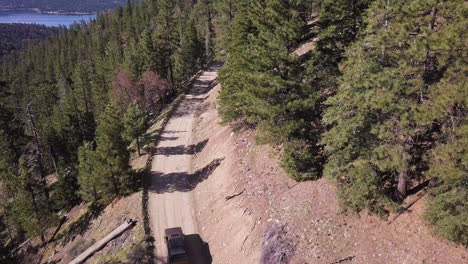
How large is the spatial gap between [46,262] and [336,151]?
1147 inches

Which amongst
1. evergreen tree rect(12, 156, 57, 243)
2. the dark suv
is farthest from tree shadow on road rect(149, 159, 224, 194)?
evergreen tree rect(12, 156, 57, 243)

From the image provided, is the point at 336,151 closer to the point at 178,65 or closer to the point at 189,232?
the point at 189,232

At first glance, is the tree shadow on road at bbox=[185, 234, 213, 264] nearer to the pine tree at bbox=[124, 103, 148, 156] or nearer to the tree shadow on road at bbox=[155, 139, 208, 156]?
the tree shadow on road at bbox=[155, 139, 208, 156]

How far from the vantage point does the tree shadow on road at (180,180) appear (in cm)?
3316

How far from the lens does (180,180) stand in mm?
34562

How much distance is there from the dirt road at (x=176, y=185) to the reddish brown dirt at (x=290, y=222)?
920 millimetres

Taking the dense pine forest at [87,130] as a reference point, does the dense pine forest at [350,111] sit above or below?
above

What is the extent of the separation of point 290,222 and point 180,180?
52.3 feet

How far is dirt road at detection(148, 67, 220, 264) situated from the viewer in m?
26.6

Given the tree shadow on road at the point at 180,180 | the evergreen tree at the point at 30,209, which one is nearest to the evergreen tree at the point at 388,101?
the tree shadow on road at the point at 180,180

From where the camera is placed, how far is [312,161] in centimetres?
2250

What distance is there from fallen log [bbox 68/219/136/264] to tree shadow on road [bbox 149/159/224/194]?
16.6 ft

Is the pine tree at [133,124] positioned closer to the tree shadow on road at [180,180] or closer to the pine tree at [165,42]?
the tree shadow on road at [180,180]

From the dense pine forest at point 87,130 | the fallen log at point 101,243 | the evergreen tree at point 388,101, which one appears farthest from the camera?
the dense pine forest at point 87,130
